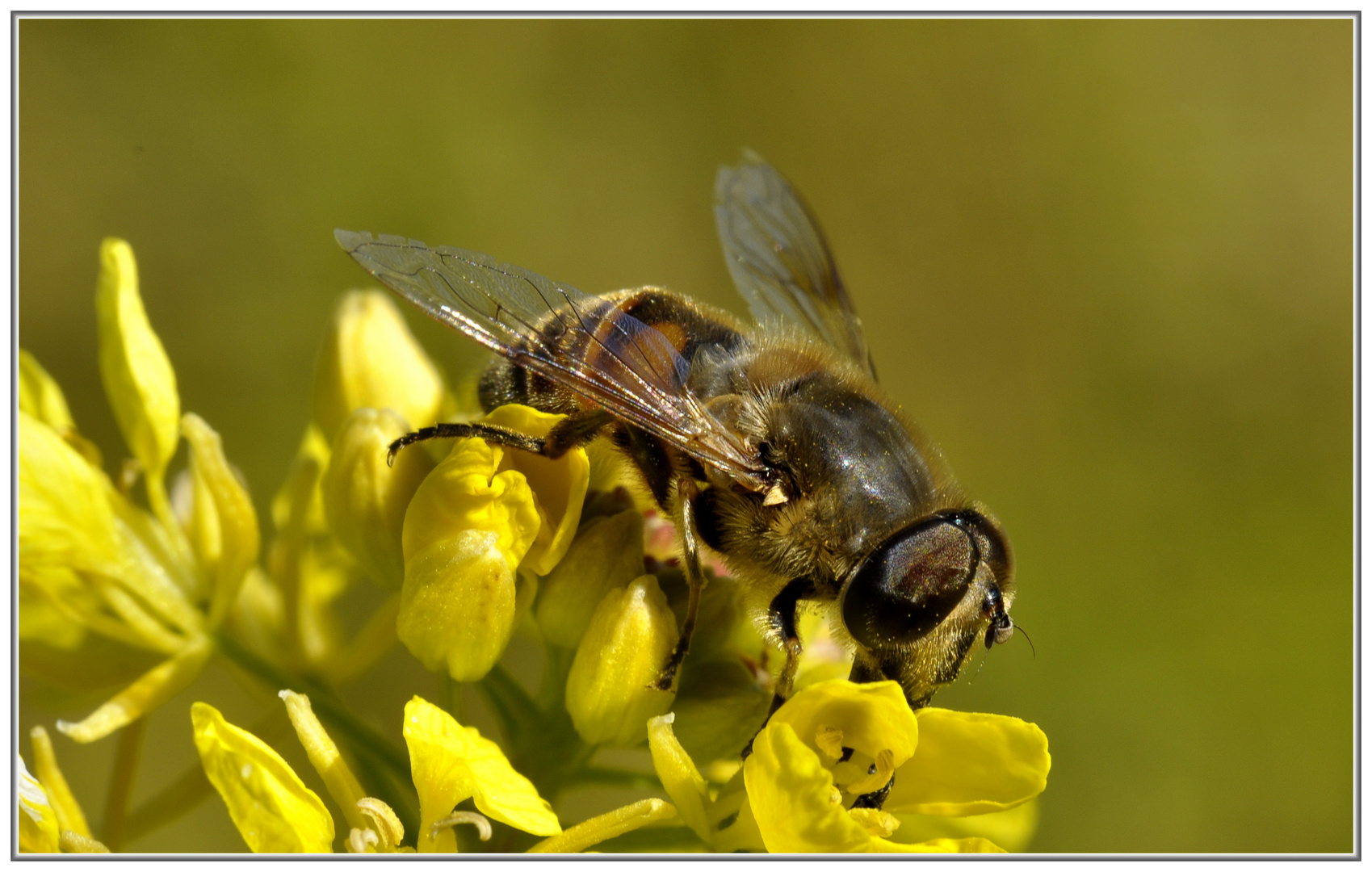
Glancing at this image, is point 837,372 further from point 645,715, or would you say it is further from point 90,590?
point 90,590

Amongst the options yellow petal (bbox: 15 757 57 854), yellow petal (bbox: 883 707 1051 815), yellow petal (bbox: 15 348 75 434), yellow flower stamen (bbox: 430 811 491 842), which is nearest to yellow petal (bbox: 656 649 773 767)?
yellow petal (bbox: 883 707 1051 815)

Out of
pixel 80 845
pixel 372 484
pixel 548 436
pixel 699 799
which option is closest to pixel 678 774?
pixel 699 799

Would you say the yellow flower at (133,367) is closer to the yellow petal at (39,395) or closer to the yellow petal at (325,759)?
the yellow petal at (39,395)

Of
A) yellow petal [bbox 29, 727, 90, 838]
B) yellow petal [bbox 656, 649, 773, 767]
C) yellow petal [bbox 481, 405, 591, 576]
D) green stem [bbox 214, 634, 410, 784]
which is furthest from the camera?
green stem [bbox 214, 634, 410, 784]

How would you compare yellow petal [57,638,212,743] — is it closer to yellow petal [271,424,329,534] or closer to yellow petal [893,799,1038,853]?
yellow petal [271,424,329,534]

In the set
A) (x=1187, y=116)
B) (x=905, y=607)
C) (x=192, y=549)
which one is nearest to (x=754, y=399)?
(x=905, y=607)

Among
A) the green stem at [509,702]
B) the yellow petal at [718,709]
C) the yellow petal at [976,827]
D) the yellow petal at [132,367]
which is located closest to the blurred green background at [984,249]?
the yellow petal at [976,827]
